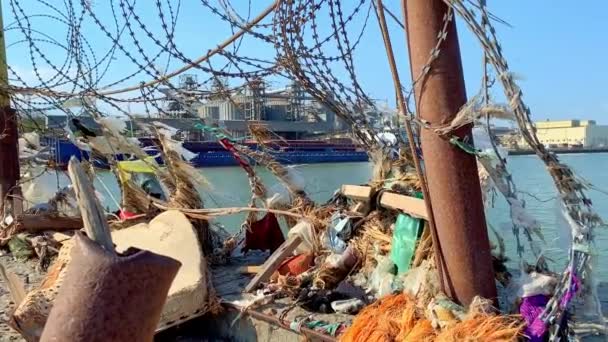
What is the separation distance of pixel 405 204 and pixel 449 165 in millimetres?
1098

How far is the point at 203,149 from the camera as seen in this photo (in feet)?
129

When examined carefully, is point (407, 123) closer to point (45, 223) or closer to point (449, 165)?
point (449, 165)

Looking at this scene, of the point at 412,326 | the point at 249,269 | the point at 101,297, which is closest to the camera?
the point at 101,297

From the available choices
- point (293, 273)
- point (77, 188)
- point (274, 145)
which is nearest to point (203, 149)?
point (274, 145)

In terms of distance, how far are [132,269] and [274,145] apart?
6065 mm

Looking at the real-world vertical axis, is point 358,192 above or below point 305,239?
above

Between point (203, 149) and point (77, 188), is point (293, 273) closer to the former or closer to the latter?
point (77, 188)

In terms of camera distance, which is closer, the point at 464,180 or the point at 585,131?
the point at 464,180

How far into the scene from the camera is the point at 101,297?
1.09 m

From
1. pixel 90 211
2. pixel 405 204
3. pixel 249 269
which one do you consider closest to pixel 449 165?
pixel 405 204

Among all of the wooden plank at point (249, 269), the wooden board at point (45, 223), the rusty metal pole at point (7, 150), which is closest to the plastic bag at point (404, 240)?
the wooden plank at point (249, 269)

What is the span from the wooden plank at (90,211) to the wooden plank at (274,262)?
3.57 metres

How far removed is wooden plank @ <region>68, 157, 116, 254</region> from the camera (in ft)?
3.57

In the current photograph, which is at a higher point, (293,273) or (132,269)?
(132,269)
